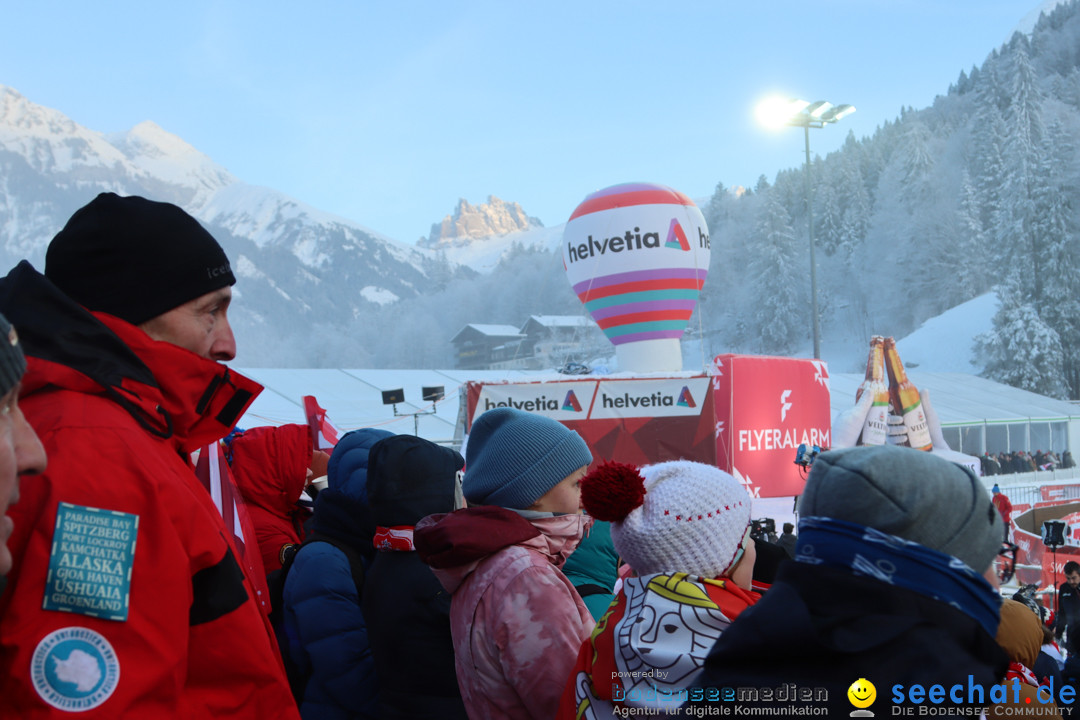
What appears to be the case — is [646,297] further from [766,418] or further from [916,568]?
[916,568]

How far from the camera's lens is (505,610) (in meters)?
1.73

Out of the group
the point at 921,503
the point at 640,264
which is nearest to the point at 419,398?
the point at 640,264

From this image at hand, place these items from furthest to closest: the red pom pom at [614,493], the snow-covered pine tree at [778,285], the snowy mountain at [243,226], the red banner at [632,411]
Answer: the snowy mountain at [243,226] → the snow-covered pine tree at [778,285] → the red banner at [632,411] → the red pom pom at [614,493]

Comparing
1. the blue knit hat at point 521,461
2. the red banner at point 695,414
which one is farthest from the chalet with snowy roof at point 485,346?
the blue knit hat at point 521,461

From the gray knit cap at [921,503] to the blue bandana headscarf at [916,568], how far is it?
0.07ft

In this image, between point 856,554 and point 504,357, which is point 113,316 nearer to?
point 856,554

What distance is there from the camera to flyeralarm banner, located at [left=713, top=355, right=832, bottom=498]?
10438 millimetres

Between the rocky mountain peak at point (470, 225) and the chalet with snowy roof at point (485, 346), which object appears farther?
the rocky mountain peak at point (470, 225)

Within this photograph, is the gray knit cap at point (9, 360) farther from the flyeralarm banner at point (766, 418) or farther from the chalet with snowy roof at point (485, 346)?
the chalet with snowy roof at point (485, 346)

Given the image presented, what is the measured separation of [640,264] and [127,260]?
1092cm

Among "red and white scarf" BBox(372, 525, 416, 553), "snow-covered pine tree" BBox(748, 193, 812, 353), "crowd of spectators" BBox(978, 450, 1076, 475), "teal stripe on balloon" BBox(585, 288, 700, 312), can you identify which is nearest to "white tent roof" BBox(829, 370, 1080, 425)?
"crowd of spectators" BBox(978, 450, 1076, 475)

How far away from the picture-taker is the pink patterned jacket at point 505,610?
1689mm

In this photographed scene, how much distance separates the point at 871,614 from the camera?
1.11 metres

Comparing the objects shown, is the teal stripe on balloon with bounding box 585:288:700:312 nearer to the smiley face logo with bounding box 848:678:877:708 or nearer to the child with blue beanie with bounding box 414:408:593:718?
the child with blue beanie with bounding box 414:408:593:718
